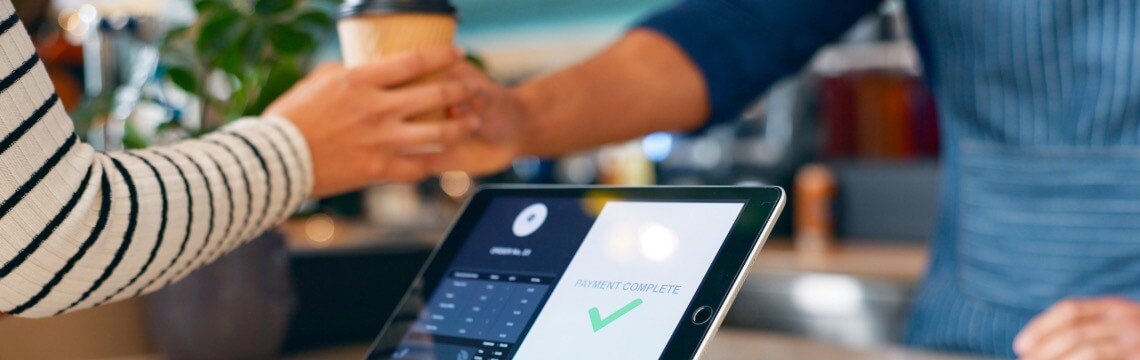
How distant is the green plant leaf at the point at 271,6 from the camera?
0.79m

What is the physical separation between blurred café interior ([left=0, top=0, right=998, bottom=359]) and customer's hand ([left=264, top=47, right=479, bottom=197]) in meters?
0.12

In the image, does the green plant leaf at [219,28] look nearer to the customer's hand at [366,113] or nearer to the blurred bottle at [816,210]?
the customer's hand at [366,113]

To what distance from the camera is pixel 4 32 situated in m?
0.44

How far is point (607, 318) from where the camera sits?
1.67 feet

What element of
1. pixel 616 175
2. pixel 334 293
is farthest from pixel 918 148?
pixel 334 293

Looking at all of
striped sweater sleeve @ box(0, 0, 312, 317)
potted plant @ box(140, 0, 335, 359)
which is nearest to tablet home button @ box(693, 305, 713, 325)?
striped sweater sleeve @ box(0, 0, 312, 317)

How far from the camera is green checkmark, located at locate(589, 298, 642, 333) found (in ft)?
1.65

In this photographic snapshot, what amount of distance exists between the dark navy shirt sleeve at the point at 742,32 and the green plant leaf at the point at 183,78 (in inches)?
17.8

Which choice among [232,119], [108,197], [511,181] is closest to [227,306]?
[232,119]

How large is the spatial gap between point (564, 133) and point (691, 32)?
19cm

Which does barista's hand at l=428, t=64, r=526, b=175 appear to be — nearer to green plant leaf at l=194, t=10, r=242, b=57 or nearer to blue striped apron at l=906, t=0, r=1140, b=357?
green plant leaf at l=194, t=10, r=242, b=57

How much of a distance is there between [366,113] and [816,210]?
6.01 feet

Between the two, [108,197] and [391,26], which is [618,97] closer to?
[391,26]

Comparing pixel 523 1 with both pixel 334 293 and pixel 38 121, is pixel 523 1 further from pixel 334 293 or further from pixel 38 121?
pixel 38 121
